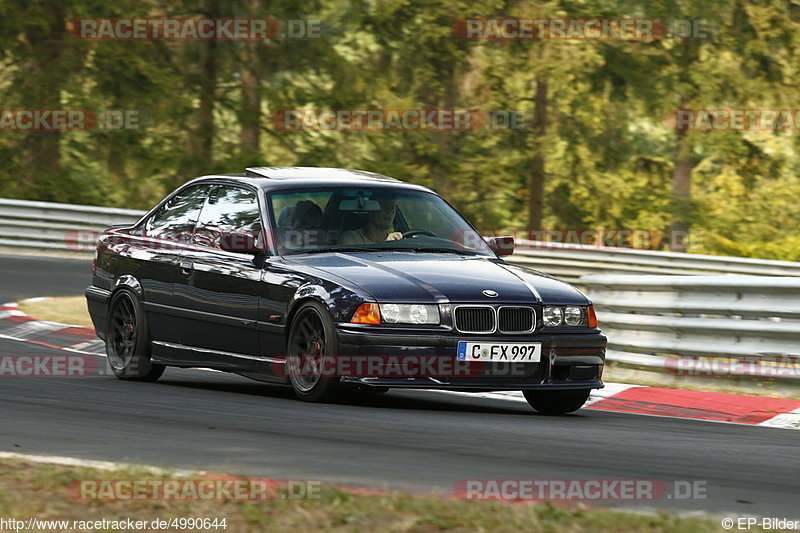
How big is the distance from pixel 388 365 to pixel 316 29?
876 inches

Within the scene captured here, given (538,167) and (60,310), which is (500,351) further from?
(538,167)

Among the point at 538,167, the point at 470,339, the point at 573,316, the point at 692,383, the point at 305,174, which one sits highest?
the point at 538,167

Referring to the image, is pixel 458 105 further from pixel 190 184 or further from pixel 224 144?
pixel 190 184

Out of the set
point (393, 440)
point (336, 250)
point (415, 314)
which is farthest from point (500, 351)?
point (393, 440)

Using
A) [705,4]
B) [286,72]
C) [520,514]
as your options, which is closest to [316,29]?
[286,72]

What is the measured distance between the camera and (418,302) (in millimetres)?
8453

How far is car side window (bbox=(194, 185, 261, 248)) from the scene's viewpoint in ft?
32.0

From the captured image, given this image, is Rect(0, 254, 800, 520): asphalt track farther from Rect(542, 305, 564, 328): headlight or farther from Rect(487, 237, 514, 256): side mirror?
Rect(487, 237, 514, 256): side mirror

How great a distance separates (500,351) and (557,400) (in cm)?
95

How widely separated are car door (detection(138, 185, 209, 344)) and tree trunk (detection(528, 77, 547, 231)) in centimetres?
2033

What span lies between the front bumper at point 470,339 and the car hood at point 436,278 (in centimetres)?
22

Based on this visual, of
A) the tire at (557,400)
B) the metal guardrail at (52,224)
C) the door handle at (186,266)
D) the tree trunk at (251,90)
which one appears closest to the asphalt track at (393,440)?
the tire at (557,400)

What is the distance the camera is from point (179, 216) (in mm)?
10547

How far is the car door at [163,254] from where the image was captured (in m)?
10.2
